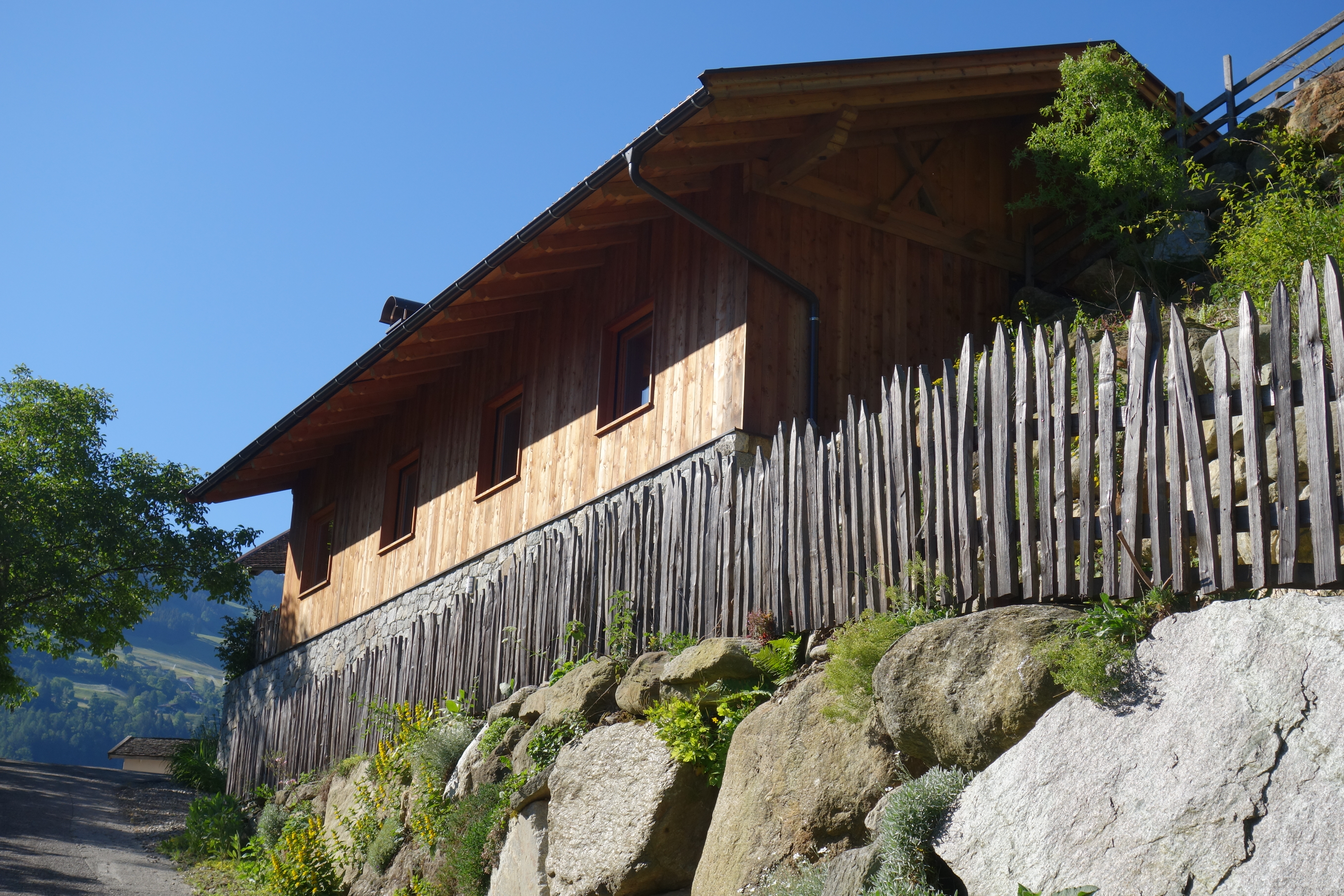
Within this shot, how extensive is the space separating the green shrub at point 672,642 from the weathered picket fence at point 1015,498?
8 cm

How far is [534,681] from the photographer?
29.0ft

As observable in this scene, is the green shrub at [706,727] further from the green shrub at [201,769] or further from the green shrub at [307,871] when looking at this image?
the green shrub at [201,769]

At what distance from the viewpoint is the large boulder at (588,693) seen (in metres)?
7.30

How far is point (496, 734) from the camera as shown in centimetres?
823

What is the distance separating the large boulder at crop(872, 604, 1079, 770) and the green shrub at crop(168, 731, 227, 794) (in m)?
14.5

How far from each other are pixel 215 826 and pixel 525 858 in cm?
749

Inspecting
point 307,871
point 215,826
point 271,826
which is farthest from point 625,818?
point 215,826

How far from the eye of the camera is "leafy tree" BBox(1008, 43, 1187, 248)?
10.2 meters

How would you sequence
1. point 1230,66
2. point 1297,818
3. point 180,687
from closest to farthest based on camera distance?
point 1297,818 → point 1230,66 → point 180,687

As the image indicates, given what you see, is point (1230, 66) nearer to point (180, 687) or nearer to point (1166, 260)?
point (1166, 260)

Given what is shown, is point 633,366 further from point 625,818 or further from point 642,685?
point 625,818

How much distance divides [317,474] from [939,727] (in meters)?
15.3

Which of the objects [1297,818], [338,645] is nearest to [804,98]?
[1297,818]

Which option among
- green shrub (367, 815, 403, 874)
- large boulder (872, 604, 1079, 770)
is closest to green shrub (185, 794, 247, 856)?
green shrub (367, 815, 403, 874)
